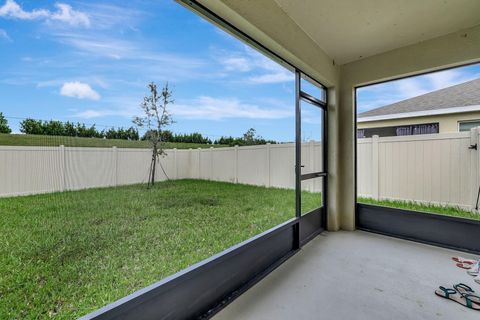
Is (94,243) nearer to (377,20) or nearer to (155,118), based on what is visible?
(155,118)

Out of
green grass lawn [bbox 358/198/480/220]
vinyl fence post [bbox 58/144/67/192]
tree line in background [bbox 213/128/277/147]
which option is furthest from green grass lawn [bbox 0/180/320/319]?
green grass lawn [bbox 358/198/480/220]

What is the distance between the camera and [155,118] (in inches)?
55.1

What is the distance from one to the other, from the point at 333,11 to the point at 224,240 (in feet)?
7.82

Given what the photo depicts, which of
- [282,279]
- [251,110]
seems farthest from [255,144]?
[282,279]

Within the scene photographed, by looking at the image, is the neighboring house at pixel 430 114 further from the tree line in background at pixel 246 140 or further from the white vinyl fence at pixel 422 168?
the tree line in background at pixel 246 140

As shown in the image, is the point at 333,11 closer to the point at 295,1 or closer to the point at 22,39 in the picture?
the point at 295,1

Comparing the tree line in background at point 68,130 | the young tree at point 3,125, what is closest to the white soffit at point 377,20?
the tree line in background at point 68,130

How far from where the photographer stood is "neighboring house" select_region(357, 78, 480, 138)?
124 inches

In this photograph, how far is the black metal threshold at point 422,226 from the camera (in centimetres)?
268

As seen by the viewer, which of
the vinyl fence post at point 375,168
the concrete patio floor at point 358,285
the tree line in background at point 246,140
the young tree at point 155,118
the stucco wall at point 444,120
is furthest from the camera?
the vinyl fence post at point 375,168

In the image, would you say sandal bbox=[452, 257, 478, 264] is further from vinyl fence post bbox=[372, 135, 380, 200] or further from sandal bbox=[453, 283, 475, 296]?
vinyl fence post bbox=[372, 135, 380, 200]

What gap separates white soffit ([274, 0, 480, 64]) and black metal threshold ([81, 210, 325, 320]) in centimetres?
218

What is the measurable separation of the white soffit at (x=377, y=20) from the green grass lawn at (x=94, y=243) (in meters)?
1.97

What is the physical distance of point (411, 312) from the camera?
5.36 feet
